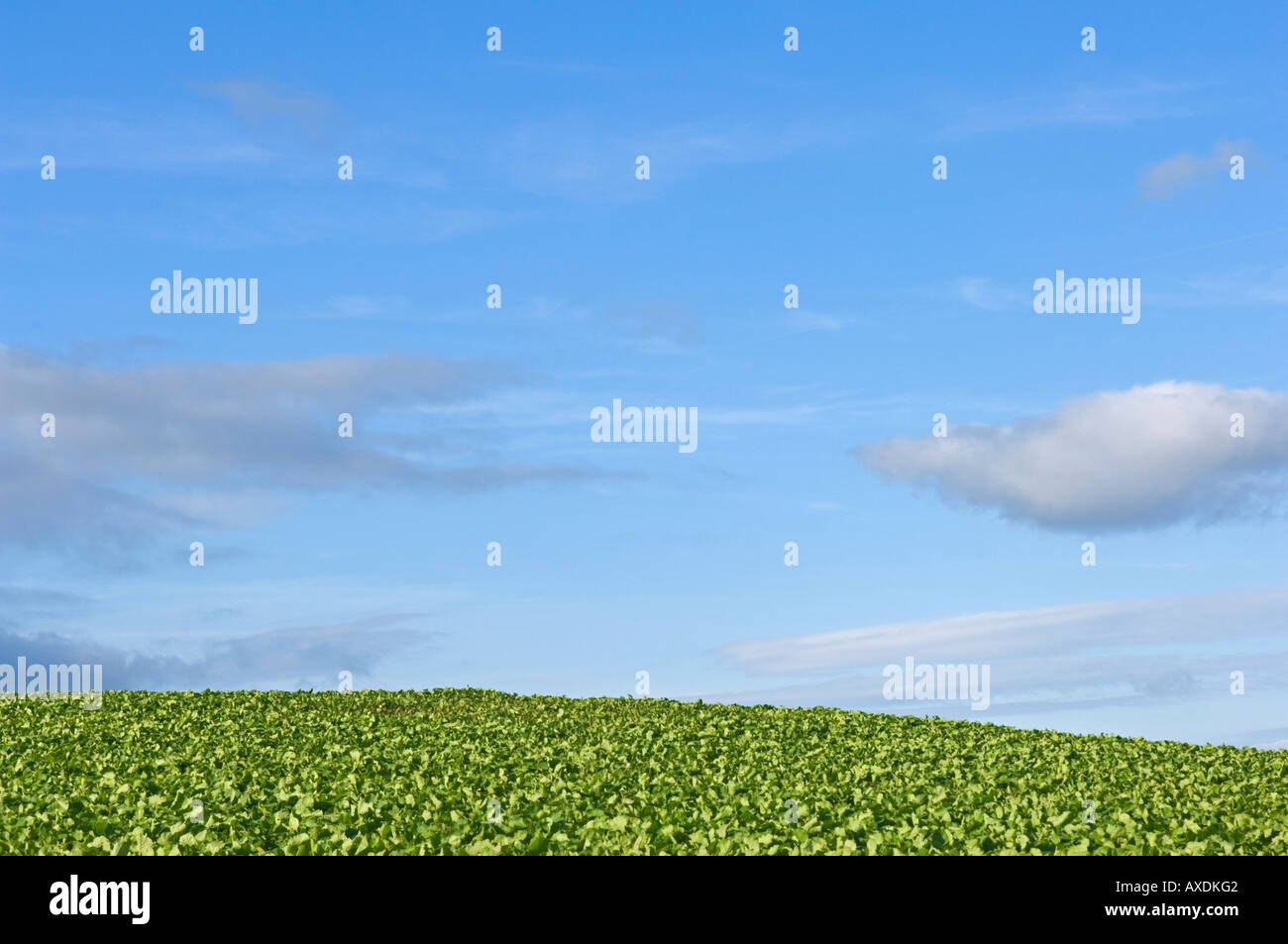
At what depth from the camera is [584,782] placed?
856 inches

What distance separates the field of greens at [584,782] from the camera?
1648cm

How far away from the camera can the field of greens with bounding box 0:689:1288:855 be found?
1648 centimetres

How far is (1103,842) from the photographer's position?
16828 millimetres
